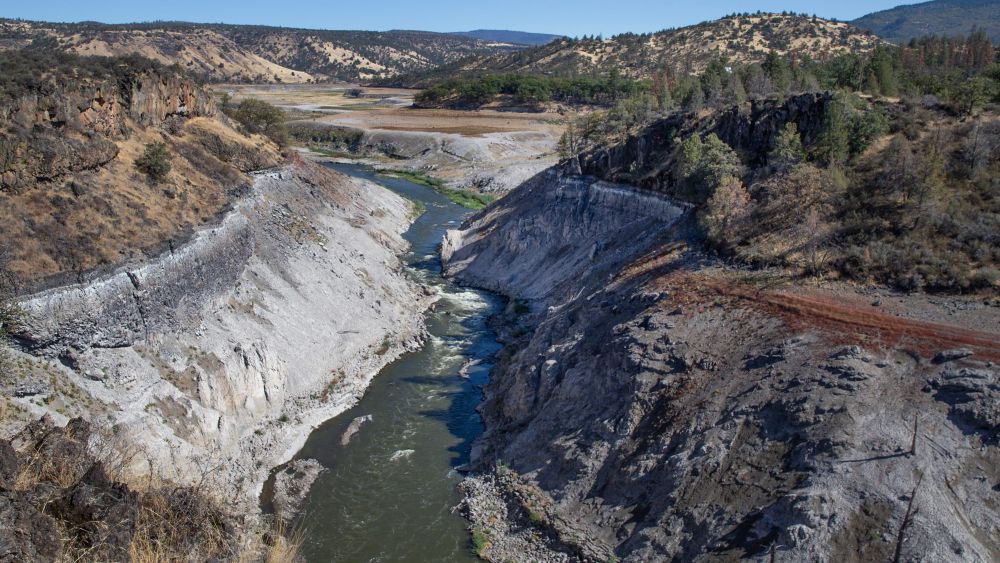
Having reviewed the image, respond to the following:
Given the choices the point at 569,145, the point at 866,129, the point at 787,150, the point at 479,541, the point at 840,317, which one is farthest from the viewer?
the point at 569,145

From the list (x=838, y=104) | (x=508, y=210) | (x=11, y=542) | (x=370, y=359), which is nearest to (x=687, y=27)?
(x=508, y=210)

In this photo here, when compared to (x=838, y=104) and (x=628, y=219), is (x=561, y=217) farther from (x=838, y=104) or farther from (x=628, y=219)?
(x=838, y=104)

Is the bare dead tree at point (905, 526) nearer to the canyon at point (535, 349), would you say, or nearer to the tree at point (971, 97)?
the canyon at point (535, 349)

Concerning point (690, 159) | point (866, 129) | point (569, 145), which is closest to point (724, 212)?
point (690, 159)

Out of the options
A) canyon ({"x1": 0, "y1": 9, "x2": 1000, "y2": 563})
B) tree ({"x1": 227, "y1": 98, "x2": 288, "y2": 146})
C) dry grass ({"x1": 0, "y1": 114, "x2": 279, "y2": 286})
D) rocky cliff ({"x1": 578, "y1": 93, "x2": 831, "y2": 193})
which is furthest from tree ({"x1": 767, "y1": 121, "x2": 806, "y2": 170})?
tree ({"x1": 227, "y1": 98, "x2": 288, "y2": 146})

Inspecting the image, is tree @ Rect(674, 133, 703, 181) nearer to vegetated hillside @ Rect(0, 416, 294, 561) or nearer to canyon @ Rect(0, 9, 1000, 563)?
canyon @ Rect(0, 9, 1000, 563)

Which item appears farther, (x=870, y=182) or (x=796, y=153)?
(x=796, y=153)

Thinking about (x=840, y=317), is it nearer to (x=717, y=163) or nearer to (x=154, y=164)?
(x=717, y=163)
